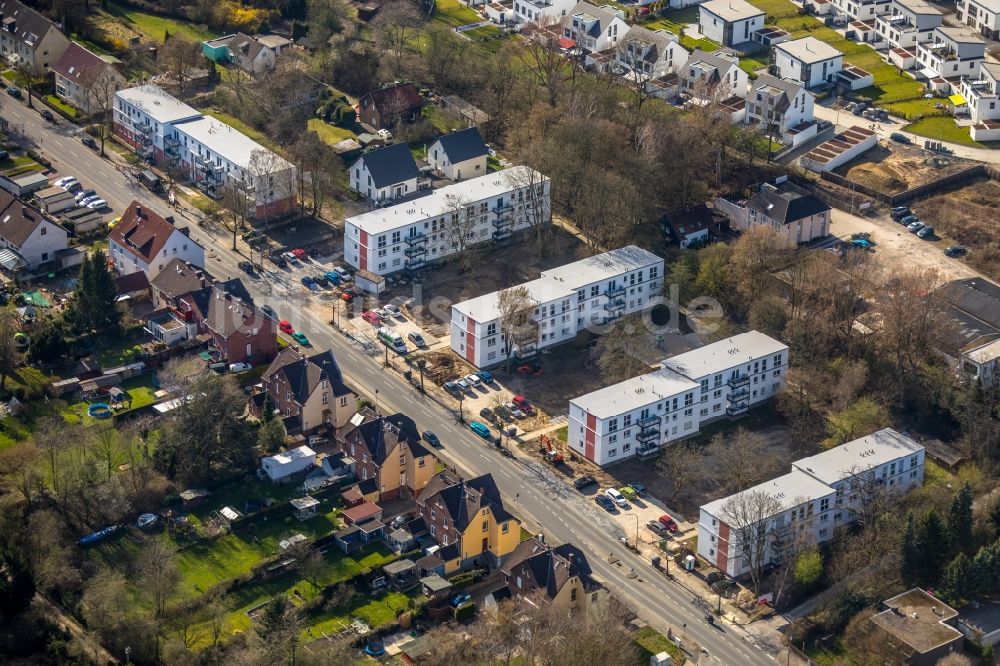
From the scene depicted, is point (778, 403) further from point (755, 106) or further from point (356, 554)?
point (755, 106)

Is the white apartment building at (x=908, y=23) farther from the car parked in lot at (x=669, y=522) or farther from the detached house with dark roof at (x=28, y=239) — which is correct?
the detached house with dark roof at (x=28, y=239)

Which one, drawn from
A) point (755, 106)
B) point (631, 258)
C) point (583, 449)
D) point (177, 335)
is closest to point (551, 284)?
point (631, 258)

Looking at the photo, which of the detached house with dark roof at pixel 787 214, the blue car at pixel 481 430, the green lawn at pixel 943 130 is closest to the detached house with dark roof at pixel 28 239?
the blue car at pixel 481 430

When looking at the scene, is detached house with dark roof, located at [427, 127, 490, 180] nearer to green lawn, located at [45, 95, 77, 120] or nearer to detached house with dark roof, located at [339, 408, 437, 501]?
green lawn, located at [45, 95, 77, 120]

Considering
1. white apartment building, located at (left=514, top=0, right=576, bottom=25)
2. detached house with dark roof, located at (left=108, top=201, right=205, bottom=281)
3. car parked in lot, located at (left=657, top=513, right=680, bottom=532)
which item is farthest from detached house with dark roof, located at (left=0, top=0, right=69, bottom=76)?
car parked in lot, located at (left=657, top=513, right=680, bottom=532)

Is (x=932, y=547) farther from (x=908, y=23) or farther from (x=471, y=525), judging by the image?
(x=908, y=23)

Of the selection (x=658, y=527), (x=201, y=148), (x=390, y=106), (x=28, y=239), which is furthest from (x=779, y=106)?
(x=28, y=239)
